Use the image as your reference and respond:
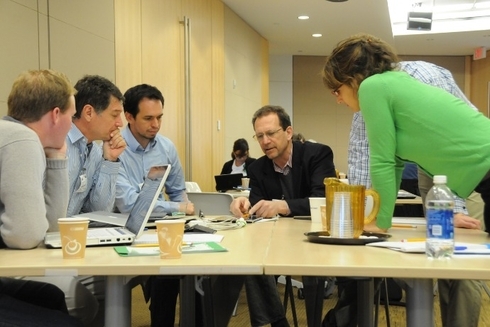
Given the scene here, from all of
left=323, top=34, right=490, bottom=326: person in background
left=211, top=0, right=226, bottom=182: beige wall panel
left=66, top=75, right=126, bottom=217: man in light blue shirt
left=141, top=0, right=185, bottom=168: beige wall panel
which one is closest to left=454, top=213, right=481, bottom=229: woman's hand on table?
left=323, top=34, right=490, bottom=326: person in background

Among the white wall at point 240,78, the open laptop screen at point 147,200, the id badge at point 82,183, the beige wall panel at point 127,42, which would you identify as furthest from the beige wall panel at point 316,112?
the open laptop screen at point 147,200

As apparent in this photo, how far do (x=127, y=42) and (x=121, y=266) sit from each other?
4.31 metres

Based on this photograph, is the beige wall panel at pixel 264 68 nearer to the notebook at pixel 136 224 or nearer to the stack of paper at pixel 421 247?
the notebook at pixel 136 224

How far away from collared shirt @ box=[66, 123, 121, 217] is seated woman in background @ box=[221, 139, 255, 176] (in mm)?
4866

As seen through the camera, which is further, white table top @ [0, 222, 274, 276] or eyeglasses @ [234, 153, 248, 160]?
eyeglasses @ [234, 153, 248, 160]

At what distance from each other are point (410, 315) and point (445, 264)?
0.60ft

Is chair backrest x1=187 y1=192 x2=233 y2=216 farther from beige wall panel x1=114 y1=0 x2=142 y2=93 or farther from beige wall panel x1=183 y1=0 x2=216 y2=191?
beige wall panel x1=183 y1=0 x2=216 y2=191

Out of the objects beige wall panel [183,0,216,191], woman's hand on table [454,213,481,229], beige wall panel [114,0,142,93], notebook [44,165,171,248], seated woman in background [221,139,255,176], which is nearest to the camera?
notebook [44,165,171,248]

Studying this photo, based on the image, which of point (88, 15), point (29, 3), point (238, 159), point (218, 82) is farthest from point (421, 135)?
point (218, 82)

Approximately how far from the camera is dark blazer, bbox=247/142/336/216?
314 cm

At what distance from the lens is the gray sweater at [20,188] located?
5.60 ft

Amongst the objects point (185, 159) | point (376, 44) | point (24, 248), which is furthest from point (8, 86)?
point (185, 159)

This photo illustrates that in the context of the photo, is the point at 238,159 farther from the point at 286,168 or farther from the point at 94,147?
the point at 94,147

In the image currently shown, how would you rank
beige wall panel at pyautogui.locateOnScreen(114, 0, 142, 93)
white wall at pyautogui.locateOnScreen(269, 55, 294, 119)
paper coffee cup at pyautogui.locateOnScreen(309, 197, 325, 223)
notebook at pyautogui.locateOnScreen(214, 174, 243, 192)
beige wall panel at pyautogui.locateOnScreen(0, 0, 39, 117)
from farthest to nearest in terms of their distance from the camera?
white wall at pyautogui.locateOnScreen(269, 55, 294, 119), notebook at pyautogui.locateOnScreen(214, 174, 243, 192), beige wall panel at pyautogui.locateOnScreen(114, 0, 142, 93), beige wall panel at pyautogui.locateOnScreen(0, 0, 39, 117), paper coffee cup at pyautogui.locateOnScreen(309, 197, 325, 223)
